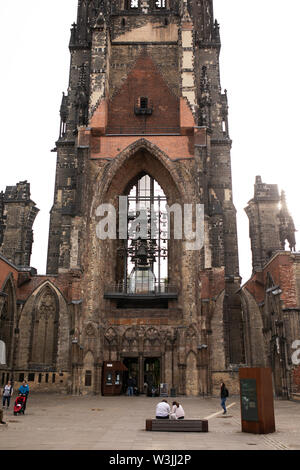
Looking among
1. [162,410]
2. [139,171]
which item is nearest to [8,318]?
[139,171]

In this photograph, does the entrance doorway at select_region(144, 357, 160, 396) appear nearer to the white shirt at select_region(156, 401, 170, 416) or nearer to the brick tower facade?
the brick tower facade

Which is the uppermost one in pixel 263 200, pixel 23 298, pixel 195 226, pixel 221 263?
pixel 263 200

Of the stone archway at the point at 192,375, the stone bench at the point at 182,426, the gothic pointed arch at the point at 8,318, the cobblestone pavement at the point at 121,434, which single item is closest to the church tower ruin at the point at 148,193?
the stone archway at the point at 192,375

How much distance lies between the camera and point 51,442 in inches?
370

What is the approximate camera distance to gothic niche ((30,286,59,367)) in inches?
1101

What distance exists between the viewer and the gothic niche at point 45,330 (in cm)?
2797

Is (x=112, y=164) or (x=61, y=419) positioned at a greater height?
(x=112, y=164)

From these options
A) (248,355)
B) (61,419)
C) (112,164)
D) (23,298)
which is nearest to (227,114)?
(112,164)

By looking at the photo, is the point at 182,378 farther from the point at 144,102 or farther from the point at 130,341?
the point at 144,102

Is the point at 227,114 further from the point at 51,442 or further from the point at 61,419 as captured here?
the point at 51,442
